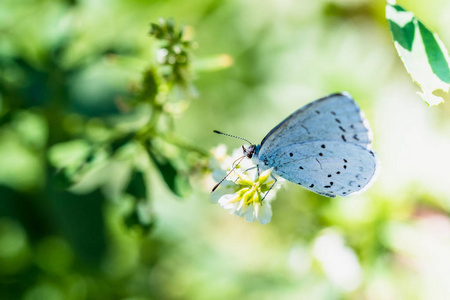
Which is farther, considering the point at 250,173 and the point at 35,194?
the point at 35,194

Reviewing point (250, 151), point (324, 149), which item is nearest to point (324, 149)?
point (324, 149)

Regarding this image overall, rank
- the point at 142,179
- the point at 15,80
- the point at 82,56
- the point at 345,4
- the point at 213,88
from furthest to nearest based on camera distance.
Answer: the point at 345,4
the point at 213,88
the point at 82,56
the point at 15,80
the point at 142,179

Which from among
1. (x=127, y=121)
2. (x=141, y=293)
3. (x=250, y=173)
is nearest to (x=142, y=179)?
(x=250, y=173)

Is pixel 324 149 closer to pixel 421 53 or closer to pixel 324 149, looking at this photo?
pixel 324 149

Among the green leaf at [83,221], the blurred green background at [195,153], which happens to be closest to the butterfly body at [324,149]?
the blurred green background at [195,153]

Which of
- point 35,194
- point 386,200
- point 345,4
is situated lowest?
point 386,200

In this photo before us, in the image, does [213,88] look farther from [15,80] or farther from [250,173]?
[250,173]

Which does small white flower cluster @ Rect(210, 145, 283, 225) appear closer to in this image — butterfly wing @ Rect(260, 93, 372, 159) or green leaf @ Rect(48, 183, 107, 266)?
butterfly wing @ Rect(260, 93, 372, 159)

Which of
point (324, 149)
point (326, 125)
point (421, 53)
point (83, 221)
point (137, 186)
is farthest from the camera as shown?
point (83, 221)
